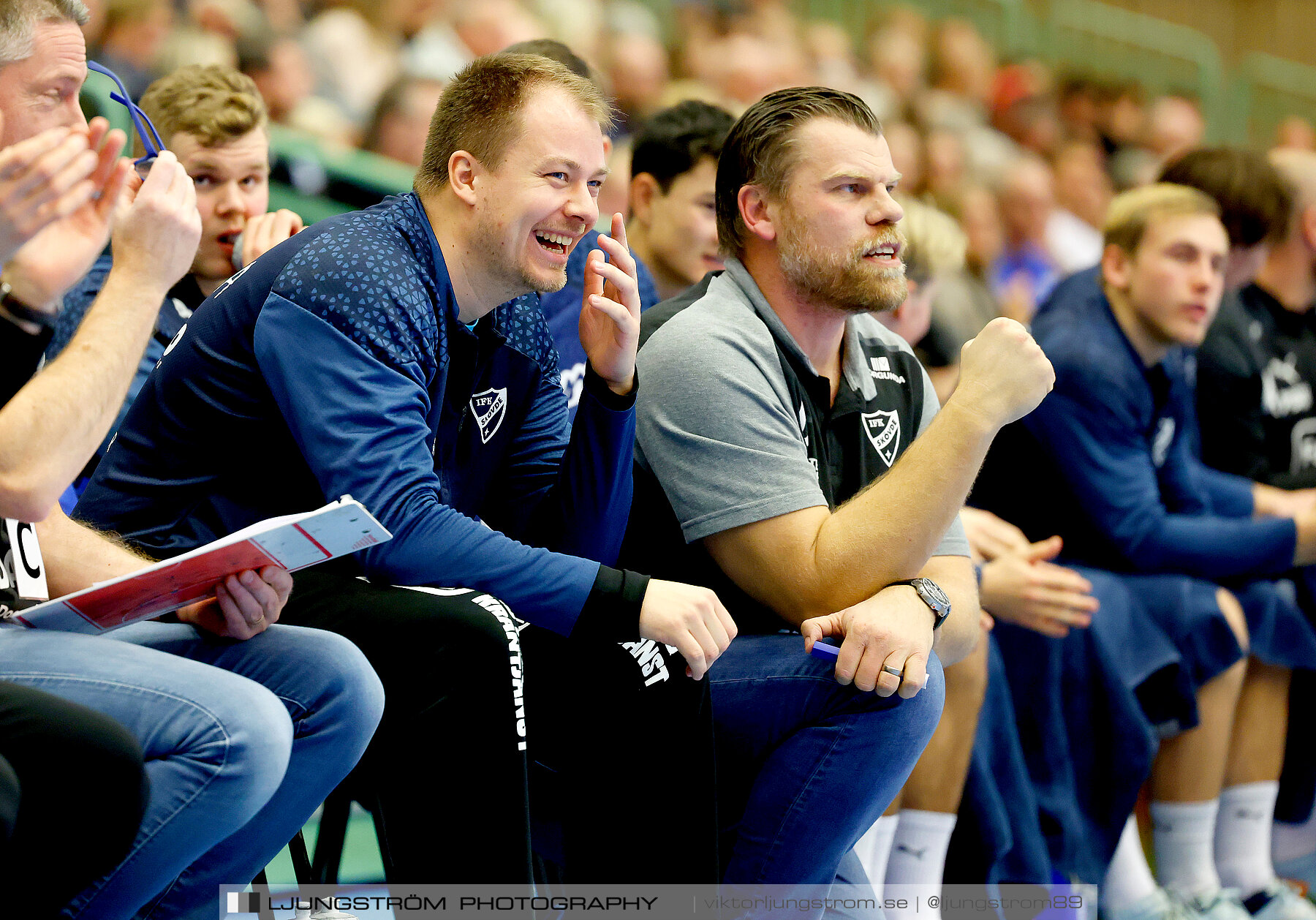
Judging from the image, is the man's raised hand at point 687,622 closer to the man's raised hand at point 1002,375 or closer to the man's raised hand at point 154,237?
the man's raised hand at point 1002,375

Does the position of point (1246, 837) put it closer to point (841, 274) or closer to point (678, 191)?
point (841, 274)

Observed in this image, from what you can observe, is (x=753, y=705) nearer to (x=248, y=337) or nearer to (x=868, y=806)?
(x=868, y=806)

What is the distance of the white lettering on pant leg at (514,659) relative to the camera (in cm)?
184

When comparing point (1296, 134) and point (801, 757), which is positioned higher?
point (1296, 134)

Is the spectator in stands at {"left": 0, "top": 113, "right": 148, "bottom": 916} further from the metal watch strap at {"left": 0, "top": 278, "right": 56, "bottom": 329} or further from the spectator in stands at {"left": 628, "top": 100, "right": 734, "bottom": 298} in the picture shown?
the spectator in stands at {"left": 628, "top": 100, "right": 734, "bottom": 298}

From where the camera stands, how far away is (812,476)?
7.66ft

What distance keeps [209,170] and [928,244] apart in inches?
68.4

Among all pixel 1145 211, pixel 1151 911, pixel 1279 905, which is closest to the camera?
pixel 1151 911

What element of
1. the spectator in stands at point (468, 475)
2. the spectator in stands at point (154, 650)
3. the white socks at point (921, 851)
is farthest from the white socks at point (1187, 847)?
the spectator in stands at point (154, 650)

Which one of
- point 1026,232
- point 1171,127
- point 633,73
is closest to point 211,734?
point 633,73

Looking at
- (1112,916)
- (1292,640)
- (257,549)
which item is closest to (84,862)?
(257,549)

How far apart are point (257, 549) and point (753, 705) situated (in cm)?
89

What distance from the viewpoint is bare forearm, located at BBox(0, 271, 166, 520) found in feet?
5.40

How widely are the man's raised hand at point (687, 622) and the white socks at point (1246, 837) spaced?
2.21 metres
